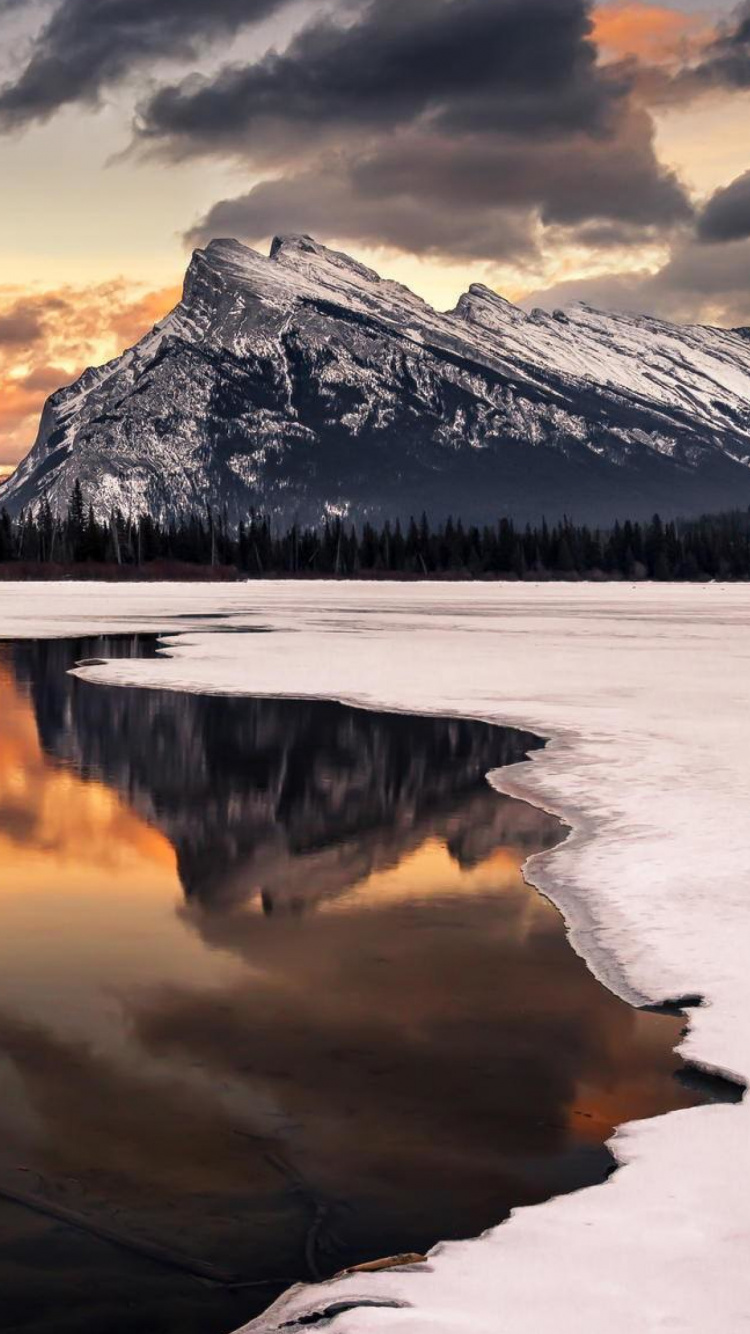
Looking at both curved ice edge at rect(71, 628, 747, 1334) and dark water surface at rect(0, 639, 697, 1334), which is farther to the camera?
dark water surface at rect(0, 639, 697, 1334)

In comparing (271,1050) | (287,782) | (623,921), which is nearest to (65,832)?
(287,782)

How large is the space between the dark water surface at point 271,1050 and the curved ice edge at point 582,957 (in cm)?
16

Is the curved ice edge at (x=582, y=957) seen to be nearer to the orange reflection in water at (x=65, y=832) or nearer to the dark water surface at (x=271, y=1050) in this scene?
the dark water surface at (x=271, y=1050)

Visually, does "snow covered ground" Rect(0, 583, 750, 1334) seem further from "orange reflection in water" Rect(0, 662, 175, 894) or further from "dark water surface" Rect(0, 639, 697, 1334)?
"orange reflection in water" Rect(0, 662, 175, 894)

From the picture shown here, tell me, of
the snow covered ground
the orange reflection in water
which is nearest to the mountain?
the orange reflection in water

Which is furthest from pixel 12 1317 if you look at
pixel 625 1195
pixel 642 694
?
pixel 642 694

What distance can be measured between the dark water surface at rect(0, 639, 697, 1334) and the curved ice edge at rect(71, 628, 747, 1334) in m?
0.16

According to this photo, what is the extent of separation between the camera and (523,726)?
27891 millimetres

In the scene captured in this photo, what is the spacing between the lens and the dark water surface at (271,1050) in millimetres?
7219

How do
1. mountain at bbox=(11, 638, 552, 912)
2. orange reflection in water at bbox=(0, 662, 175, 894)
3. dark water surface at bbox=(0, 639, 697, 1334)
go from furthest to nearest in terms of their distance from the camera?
mountain at bbox=(11, 638, 552, 912) → orange reflection in water at bbox=(0, 662, 175, 894) → dark water surface at bbox=(0, 639, 697, 1334)

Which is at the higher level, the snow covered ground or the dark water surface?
the snow covered ground

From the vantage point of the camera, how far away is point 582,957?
12.6 meters

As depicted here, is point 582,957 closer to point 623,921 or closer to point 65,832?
point 623,921

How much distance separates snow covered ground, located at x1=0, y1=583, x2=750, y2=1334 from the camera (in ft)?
21.4
